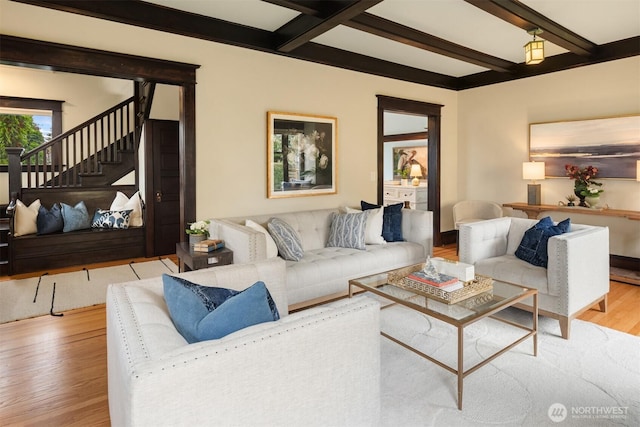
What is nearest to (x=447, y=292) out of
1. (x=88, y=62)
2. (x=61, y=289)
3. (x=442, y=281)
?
(x=442, y=281)

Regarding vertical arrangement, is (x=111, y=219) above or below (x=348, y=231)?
above

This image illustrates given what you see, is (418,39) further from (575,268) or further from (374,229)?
(575,268)

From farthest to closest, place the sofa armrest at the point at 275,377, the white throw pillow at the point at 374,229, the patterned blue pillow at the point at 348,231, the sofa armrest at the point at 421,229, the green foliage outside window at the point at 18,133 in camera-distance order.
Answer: the green foliage outside window at the point at 18,133
the sofa armrest at the point at 421,229
the white throw pillow at the point at 374,229
the patterned blue pillow at the point at 348,231
the sofa armrest at the point at 275,377

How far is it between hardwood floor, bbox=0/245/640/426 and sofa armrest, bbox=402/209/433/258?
1.56m

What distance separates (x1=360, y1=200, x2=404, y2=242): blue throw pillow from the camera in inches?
170

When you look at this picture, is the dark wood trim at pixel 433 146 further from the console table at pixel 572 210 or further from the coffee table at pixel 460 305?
the coffee table at pixel 460 305

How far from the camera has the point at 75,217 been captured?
5.24 m

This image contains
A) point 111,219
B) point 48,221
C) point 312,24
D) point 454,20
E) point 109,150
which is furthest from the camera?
point 109,150

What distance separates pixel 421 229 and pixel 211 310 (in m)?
3.21

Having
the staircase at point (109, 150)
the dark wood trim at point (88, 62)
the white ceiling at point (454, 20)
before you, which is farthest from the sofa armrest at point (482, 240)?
the staircase at point (109, 150)

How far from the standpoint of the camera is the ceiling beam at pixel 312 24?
3004 millimetres

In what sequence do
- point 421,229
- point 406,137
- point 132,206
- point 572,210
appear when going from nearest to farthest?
point 421,229
point 572,210
point 132,206
point 406,137

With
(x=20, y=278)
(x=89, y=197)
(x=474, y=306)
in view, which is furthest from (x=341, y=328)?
(x=89, y=197)

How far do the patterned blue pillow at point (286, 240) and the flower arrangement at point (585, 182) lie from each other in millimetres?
3495
